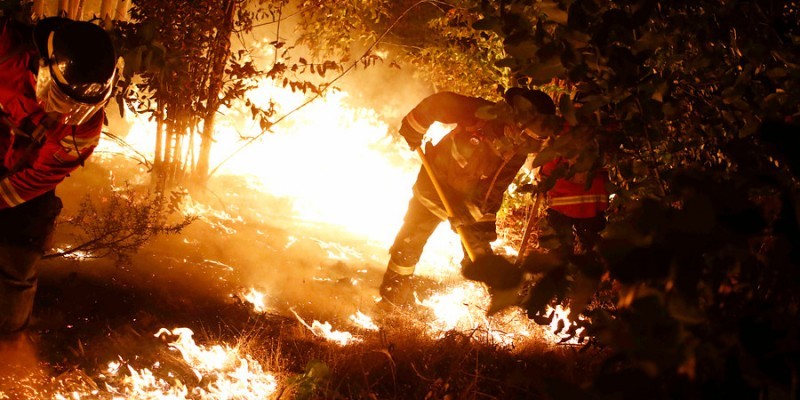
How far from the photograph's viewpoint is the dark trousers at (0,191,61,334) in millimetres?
2863

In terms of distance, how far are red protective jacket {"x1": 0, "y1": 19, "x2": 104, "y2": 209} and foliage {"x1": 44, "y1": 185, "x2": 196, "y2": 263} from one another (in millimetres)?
834

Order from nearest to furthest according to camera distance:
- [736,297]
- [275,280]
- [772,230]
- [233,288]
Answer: [772,230]
[736,297]
[233,288]
[275,280]

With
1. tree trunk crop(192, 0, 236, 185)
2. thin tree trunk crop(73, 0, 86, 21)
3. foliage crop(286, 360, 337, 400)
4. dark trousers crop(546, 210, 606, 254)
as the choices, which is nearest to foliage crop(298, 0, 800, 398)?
foliage crop(286, 360, 337, 400)

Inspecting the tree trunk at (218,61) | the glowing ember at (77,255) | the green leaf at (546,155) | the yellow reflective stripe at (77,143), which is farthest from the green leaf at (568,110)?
the tree trunk at (218,61)

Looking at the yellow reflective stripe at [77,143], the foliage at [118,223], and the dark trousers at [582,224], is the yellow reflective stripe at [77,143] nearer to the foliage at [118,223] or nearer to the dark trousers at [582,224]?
the foliage at [118,223]

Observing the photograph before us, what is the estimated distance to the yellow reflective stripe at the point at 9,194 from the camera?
2686mm

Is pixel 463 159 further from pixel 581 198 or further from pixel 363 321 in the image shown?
pixel 363 321

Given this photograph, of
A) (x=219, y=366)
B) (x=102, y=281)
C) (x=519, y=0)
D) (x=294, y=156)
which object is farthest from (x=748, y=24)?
(x=294, y=156)

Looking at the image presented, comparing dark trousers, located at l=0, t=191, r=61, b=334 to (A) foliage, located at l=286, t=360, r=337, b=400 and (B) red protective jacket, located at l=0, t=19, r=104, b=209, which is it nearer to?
(B) red protective jacket, located at l=0, t=19, r=104, b=209

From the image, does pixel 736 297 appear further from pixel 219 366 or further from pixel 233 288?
pixel 233 288

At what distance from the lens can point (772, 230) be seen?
45.4 inches

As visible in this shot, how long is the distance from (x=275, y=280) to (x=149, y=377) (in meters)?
1.95

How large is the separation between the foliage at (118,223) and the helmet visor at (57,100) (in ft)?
4.11

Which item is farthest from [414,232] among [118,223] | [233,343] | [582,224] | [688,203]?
[688,203]
